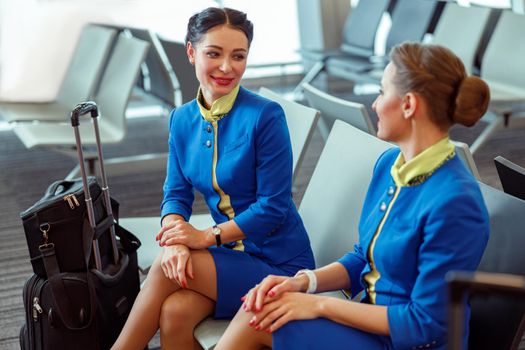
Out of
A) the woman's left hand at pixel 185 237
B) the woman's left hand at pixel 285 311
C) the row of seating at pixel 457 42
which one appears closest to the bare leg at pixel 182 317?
the woman's left hand at pixel 185 237

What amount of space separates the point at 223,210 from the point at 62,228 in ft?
1.46

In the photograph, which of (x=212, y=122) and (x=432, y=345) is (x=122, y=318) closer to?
(x=212, y=122)

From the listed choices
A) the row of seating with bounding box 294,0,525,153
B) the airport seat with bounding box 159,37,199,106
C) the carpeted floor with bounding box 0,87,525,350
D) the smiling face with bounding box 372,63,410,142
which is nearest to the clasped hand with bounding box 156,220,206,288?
the smiling face with bounding box 372,63,410,142

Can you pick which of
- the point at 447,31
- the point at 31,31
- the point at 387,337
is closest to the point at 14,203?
the point at 31,31

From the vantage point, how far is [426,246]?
1590mm

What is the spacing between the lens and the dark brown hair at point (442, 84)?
5.29ft

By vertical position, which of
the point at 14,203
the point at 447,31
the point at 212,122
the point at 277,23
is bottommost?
the point at 14,203

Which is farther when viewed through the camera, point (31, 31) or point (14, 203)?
point (31, 31)

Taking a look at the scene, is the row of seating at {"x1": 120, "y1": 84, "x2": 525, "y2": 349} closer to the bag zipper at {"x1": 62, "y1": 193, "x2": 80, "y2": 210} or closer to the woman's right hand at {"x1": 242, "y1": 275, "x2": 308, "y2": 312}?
the woman's right hand at {"x1": 242, "y1": 275, "x2": 308, "y2": 312}

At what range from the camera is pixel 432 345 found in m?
1.65

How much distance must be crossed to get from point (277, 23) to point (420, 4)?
202 centimetres

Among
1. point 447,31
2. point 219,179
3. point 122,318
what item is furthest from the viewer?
point 447,31

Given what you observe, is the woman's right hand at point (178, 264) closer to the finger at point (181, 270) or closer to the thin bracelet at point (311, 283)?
the finger at point (181, 270)

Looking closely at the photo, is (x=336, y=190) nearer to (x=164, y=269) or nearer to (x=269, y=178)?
(x=269, y=178)
